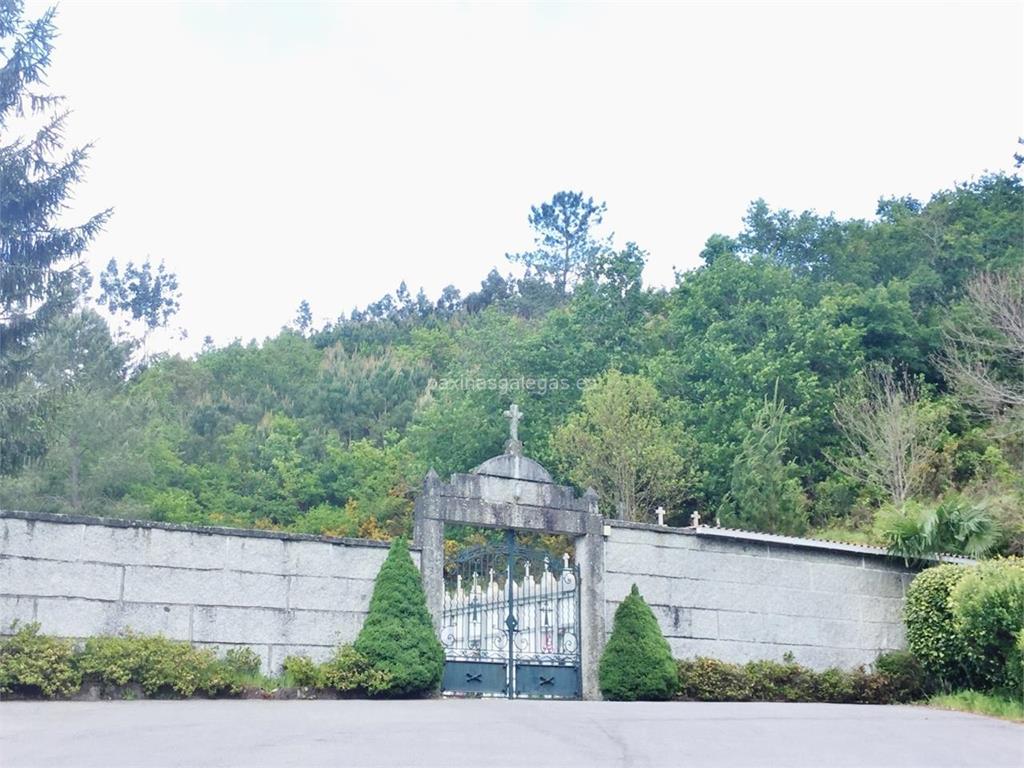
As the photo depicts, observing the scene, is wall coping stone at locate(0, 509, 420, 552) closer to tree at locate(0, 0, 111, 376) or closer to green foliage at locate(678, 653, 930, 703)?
green foliage at locate(678, 653, 930, 703)

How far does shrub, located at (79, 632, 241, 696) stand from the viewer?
39.0 ft

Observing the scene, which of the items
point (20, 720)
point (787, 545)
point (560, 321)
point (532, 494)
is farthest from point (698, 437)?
point (20, 720)

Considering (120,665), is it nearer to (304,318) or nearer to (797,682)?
(797,682)

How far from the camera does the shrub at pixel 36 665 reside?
447 inches

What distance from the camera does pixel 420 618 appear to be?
540 inches

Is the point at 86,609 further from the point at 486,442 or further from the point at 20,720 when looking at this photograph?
the point at 486,442

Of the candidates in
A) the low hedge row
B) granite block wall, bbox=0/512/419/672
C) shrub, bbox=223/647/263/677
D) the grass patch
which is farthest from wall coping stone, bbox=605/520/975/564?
the low hedge row

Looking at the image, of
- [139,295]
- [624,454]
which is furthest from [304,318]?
[624,454]

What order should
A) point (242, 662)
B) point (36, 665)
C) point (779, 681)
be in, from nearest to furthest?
point (36, 665)
point (242, 662)
point (779, 681)

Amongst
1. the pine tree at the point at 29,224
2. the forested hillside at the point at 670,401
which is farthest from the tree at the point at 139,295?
the pine tree at the point at 29,224

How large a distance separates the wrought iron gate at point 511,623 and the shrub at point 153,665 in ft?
9.93

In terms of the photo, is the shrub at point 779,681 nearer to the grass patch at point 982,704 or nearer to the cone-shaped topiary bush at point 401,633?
the grass patch at point 982,704

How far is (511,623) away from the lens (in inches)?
580

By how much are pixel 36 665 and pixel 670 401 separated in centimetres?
2047
